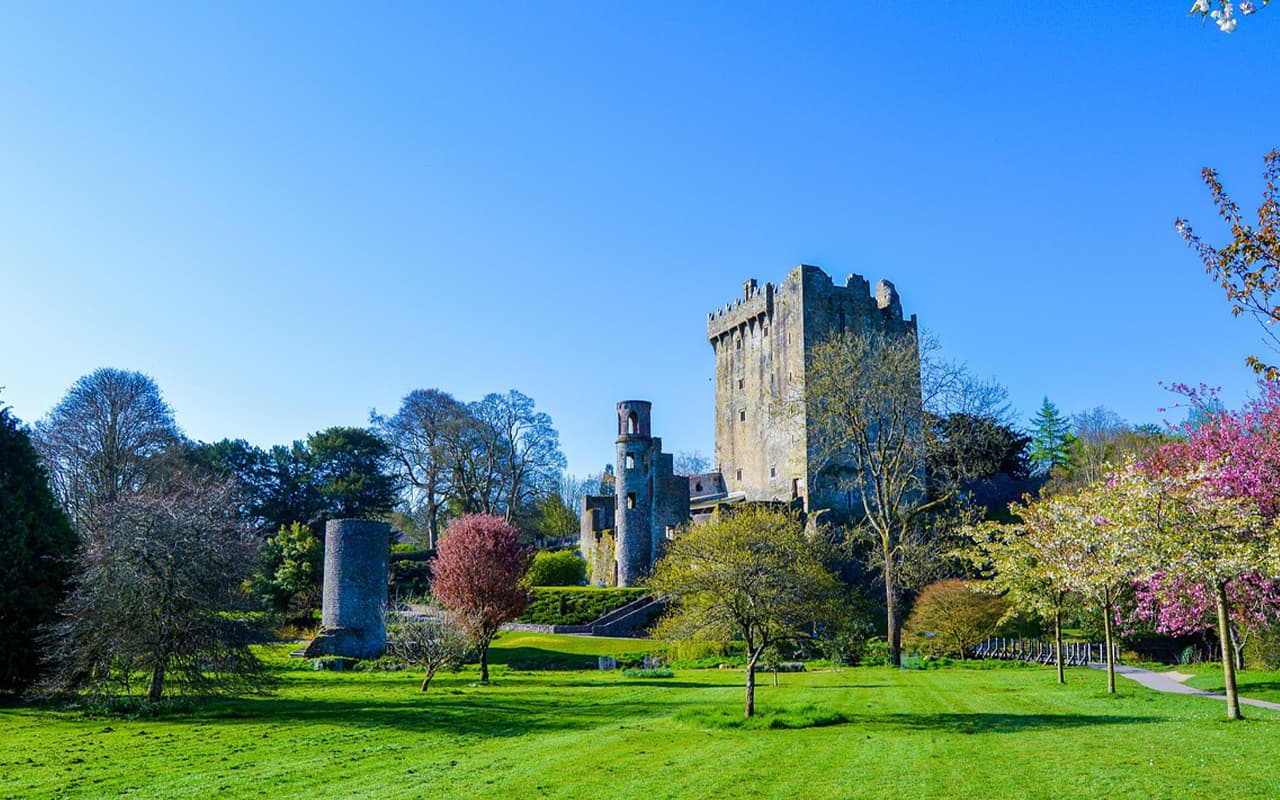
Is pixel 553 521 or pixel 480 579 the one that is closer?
pixel 480 579

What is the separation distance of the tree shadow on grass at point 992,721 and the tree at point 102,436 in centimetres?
3445

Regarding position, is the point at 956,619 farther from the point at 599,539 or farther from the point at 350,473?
the point at 350,473

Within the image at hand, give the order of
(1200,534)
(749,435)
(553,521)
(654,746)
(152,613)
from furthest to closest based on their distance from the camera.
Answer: (553,521) < (749,435) < (152,613) < (1200,534) < (654,746)

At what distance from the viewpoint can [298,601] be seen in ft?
151

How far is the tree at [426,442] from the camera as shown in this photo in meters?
63.3

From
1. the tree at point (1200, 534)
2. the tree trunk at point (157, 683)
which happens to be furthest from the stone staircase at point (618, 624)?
the tree at point (1200, 534)

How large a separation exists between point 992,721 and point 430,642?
12.8m

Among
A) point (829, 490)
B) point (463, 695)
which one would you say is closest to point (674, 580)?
point (463, 695)

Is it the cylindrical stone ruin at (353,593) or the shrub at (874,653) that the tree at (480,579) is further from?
the shrub at (874,653)

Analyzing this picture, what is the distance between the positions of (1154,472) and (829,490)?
113ft

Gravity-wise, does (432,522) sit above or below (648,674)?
above

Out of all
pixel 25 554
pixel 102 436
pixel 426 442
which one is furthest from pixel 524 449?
pixel 25 554

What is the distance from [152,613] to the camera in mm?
17750

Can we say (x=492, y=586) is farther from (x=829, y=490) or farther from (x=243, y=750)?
(x=829, y=490)
